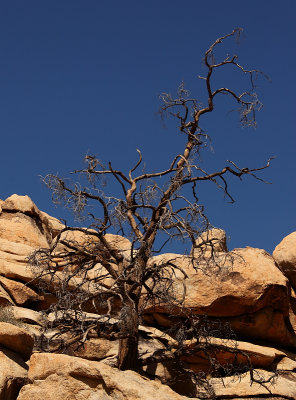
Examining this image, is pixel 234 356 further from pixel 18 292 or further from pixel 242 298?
pixel 18 292

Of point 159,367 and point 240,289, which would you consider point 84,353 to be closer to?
point 159,367

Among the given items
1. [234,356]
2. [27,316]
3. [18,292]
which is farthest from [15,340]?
[234,356]

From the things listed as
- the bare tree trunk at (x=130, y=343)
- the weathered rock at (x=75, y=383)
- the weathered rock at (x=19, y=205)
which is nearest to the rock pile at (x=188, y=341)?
the weathered rock at (x=75, y=383)

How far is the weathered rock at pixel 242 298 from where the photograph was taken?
1670 centimetres

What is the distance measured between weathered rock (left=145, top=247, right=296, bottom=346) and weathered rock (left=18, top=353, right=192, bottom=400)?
22.4ft

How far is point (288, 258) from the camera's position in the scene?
1950cm

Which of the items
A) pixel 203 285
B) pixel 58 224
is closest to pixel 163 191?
pixel 203 285

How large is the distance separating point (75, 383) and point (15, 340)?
7.49ft

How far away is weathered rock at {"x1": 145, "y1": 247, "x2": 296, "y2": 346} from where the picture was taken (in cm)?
1670

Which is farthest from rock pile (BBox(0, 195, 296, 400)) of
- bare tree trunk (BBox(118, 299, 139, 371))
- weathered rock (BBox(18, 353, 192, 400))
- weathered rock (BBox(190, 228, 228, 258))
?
bare tree trunk (BBox(118, 299, 139, 371))

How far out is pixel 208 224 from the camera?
13094mm

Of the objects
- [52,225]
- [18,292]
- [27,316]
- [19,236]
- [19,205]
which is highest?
[52,225]

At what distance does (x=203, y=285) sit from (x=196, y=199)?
328 cm

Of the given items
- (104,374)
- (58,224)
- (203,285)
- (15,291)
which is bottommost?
(104,374)
